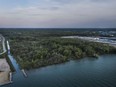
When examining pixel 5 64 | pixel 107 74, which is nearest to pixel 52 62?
pixel 5 64

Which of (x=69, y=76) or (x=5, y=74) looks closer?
(x=69, y=76)

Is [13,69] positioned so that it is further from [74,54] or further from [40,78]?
[74,54]

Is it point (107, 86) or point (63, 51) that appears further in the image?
point (63, 51)

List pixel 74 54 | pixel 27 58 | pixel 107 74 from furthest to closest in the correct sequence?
1. pixel 74 54
2. pixel 27 58
3. pixel 107 74

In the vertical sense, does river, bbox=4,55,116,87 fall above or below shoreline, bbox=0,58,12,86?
below

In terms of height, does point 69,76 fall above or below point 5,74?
below

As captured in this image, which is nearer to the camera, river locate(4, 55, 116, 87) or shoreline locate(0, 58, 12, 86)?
river locate(4, 55, 116, 87)

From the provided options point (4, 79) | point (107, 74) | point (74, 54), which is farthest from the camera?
point (74, 54)
